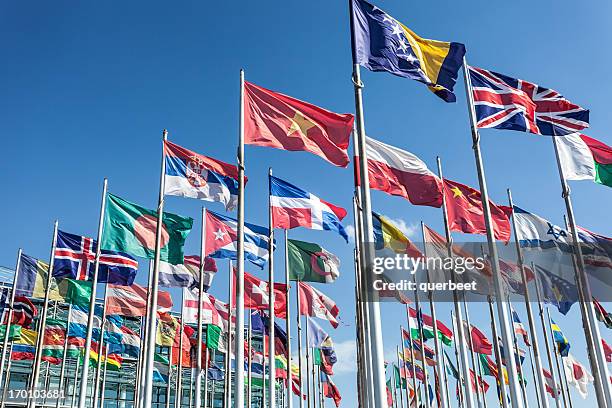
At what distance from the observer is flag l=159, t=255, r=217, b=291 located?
26.7m

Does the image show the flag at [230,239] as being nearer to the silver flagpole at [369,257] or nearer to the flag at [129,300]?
the flag at [129,300]

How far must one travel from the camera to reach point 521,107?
17.0m

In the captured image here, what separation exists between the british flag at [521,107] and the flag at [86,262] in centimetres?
1694

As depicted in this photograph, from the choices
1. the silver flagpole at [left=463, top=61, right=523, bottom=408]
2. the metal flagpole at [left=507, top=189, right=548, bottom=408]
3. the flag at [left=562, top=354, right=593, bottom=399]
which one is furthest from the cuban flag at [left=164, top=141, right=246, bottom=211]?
the flag at [left=562, top=354, right=593, bottom=399]

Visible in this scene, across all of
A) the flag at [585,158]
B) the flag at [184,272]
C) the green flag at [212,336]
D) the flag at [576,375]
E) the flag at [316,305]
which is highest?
the flag at [585,158]

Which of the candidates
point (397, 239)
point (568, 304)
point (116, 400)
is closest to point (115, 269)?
point (397, 239)

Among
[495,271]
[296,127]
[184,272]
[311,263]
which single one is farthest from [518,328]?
[296,127]

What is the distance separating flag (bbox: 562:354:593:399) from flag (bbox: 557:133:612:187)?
2425 centimetres

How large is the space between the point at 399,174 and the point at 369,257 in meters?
6.63

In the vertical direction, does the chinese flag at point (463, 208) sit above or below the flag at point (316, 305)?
above

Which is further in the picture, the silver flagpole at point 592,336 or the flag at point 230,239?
the flag at point 230,239

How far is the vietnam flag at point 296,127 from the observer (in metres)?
15.0

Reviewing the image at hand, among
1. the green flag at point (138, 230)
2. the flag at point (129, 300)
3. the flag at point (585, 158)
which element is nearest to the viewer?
the flag at point (585, 158)

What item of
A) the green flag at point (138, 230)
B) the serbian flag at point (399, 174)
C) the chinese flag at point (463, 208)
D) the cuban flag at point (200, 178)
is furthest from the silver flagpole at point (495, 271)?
the green flag at point (138, 230)
